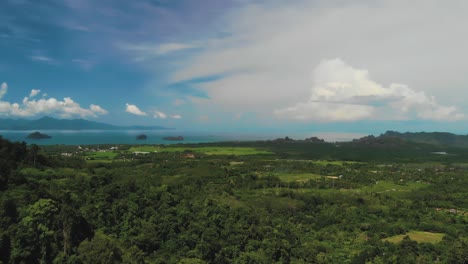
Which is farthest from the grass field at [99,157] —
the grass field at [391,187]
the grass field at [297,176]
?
the grass field at [391,187]

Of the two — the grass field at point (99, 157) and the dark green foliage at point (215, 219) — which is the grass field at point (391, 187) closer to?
the dark green foliage at point (215, 219)

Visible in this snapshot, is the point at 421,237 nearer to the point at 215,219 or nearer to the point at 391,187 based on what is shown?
the point at 215,219

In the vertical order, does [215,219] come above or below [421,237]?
above

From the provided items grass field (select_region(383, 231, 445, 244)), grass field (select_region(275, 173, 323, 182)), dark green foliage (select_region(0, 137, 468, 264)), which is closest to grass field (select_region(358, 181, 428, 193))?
dark green foliage (select_region(0, 137, 468, 264))

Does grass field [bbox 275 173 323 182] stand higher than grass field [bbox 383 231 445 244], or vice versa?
grass field [bbox 275 173 323 182]

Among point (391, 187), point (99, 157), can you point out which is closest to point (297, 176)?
point (391, 187)

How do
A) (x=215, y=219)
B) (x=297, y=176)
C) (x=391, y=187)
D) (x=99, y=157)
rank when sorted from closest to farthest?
(x=215, y=219) → (x=391, y=187) → (x=297, y=176) → (x=99, y=157)

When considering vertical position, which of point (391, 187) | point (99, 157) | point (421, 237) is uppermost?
point (99, 157)

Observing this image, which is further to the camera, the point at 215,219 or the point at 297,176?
the point at 297,176

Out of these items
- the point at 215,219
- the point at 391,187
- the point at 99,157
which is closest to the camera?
the point at 215,219

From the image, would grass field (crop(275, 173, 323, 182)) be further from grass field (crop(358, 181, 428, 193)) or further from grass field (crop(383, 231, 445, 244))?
grass field (crop(383, 231, 445, 244))
